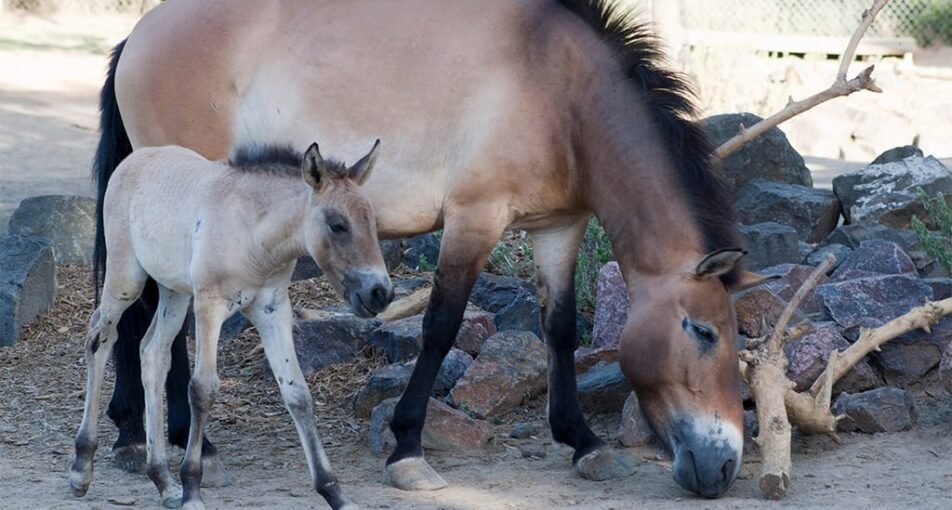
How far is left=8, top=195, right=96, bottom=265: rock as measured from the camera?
8.34 meters

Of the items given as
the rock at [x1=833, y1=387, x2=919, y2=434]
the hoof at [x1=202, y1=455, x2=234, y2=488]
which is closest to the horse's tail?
the hoof at [x1=202, y1=455, x2=234, y2=488]

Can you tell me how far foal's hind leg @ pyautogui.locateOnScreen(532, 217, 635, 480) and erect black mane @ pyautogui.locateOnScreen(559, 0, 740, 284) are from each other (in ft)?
2.36

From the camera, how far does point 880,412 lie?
17.9 ft

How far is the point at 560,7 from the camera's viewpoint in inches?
221

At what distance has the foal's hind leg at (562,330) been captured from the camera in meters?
5.51

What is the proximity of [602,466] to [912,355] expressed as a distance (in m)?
1.67

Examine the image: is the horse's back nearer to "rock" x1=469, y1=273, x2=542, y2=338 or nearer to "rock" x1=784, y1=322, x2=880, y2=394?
"rock" x1=784, y1=322, x2=880, y2=394

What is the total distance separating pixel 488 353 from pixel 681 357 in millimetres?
1582

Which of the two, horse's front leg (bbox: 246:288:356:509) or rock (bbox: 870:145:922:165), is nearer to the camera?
horse's front leg (bbox: 246:288:356:509)

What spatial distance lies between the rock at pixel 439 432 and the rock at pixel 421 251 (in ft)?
7.26

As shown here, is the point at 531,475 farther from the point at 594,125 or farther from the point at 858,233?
the point at 858,233

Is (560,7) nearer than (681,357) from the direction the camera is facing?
No

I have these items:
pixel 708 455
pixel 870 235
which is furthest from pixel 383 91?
pixel 870 235

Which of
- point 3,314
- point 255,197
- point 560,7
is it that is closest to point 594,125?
point 560,7
